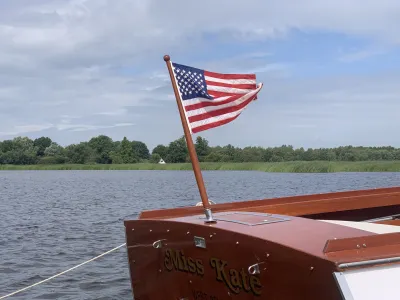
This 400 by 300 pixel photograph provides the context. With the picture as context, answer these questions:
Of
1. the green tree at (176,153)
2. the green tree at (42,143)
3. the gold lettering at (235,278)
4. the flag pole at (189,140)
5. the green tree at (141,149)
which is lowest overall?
the gold lettering at (235,278)

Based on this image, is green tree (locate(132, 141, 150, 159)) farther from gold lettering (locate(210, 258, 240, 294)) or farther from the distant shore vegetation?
A: gold lettering (locate(210, 258, 240, 294))

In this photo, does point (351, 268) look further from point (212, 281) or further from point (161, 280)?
point (161, 280)

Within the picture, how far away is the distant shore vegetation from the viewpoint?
224 feet

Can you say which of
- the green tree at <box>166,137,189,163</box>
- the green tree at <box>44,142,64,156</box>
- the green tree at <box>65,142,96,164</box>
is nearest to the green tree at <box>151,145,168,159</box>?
the green tree at <box>166,137,189,163</box>

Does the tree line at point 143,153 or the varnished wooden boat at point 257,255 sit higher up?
the tree line at point 143,153

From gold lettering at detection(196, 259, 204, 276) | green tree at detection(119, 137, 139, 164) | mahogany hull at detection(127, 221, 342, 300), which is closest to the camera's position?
mahogany hull at detection(127, 221, 342, 300)

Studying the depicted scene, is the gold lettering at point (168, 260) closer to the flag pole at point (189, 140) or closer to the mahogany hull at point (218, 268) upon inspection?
the mahogany hull at point (218, 268)

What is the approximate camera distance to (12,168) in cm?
12812

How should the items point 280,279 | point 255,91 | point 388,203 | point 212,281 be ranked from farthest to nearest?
point 388,203 < point 255,91 < point 212,281 < point 280,279

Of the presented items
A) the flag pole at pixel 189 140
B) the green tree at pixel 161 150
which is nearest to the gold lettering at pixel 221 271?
the flag pole at pixel 189 140

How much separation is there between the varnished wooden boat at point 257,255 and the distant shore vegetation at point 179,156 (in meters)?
44.8

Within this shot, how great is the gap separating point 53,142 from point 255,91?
165 meters

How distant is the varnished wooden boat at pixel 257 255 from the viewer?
139 inches

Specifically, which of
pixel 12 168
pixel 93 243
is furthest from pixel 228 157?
pixel 93 243
